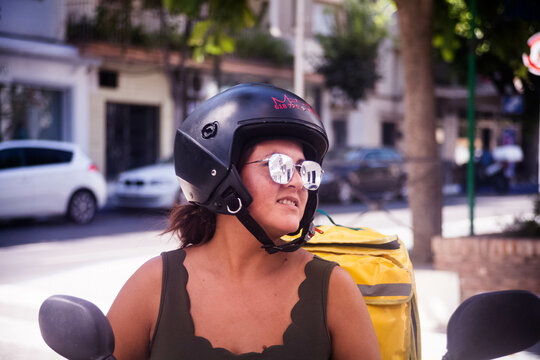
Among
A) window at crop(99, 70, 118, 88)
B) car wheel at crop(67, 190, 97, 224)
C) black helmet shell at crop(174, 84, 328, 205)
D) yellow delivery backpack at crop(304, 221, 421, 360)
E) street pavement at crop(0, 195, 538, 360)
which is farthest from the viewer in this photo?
window at crop(99, 70, 118, 88)

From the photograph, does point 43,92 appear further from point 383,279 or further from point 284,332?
point 284,332

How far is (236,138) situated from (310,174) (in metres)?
0.22

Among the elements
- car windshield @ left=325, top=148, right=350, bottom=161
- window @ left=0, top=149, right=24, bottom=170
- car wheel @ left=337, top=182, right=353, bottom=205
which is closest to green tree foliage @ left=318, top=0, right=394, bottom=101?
car windshield @ left=325, top=148, right=350, bottom=161

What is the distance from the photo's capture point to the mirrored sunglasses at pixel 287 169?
5.66 feet

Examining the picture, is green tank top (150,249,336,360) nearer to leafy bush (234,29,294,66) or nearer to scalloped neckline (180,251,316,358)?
scalloped neckline (180,251,316,358)

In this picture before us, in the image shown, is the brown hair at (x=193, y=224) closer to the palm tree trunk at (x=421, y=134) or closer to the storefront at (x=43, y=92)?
the palm tree trunk at (x=421, y=134)

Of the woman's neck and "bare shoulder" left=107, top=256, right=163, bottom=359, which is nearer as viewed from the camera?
"bare shoulder" left=107, top=256, right=163, bottom=359

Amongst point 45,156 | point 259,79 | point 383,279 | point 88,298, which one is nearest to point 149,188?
point 45,156

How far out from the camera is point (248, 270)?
1.80 meters

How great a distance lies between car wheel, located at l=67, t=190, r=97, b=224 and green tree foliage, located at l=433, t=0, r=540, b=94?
795cm

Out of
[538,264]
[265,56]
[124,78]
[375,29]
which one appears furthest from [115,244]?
[375,29]

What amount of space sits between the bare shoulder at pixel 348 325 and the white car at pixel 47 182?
11.7 metres

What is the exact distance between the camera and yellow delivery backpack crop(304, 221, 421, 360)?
2.05m

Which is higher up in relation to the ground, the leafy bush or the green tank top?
the leafy bush
